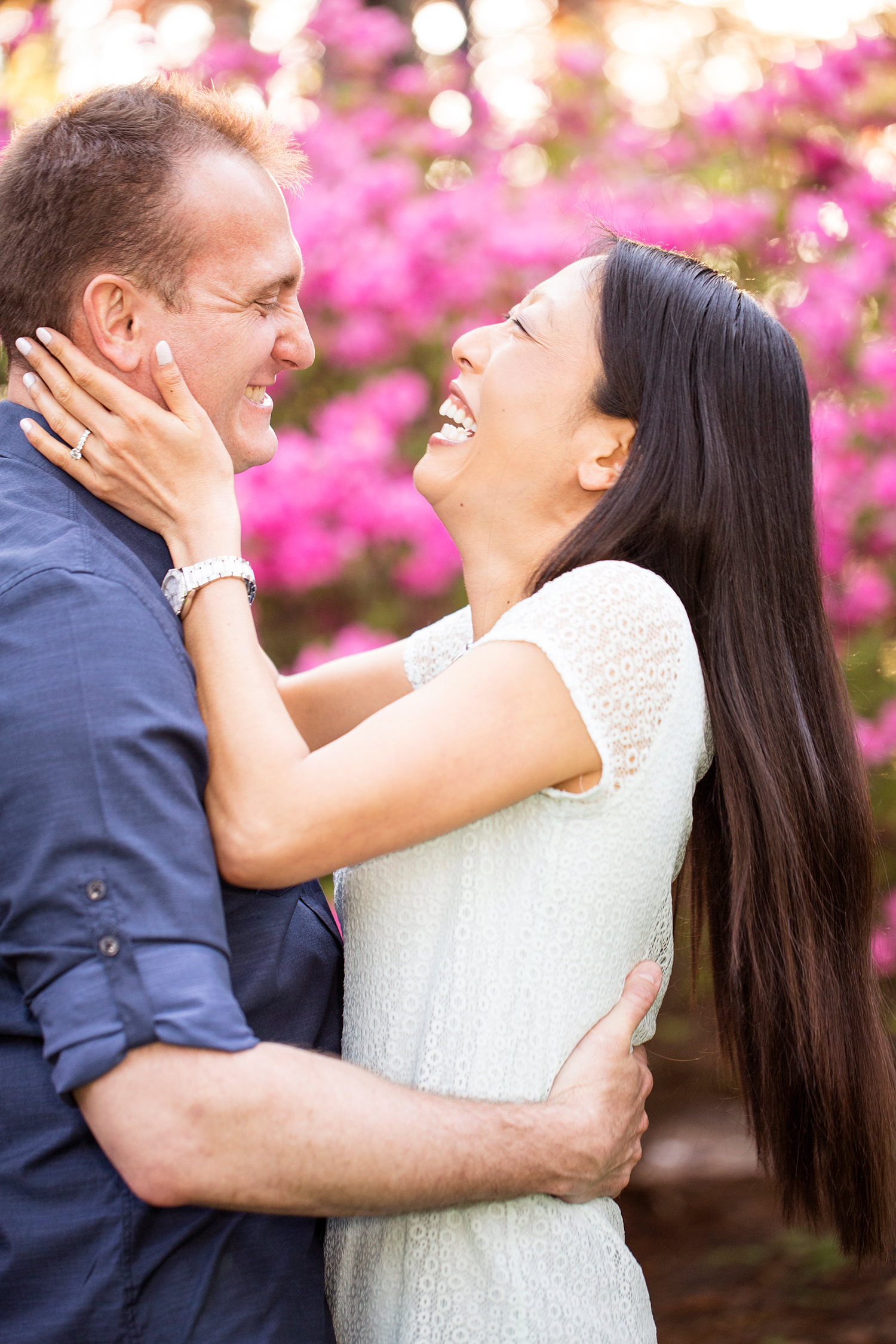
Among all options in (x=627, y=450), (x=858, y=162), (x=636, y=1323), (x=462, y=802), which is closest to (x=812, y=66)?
(x=858, y=162)

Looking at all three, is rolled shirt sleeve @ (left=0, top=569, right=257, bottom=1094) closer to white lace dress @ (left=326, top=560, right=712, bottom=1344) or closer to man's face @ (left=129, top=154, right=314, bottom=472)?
white lace dress @ (left=326, top=560, right=712, bottom=1344)

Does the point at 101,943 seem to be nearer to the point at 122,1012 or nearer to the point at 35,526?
the point at 122,1012

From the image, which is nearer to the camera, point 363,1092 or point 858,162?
point 363,1092

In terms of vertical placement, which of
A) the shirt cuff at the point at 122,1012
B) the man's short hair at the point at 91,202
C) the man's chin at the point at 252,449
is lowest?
the shirt cuff at the point at 122,1012

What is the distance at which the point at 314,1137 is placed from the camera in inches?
52.3

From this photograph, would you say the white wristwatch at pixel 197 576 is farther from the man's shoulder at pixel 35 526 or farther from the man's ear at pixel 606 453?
the man's ear at pixel 606 453

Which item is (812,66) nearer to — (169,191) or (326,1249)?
(169,191)

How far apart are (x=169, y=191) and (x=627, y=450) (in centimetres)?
86

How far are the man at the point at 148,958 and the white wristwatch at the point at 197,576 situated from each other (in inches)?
2.5

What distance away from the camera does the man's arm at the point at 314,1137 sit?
1260mm

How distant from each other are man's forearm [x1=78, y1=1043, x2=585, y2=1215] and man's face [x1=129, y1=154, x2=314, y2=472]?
99 cm

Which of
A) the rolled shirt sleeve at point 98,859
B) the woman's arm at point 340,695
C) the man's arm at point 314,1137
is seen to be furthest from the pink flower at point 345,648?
the rolled shirt sleeve at point 98,859

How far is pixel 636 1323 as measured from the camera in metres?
1.75

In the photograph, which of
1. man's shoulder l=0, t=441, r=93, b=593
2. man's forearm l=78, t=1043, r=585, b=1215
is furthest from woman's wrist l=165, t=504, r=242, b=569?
man's forearm l=78, t=1043, r=585, b=1215
